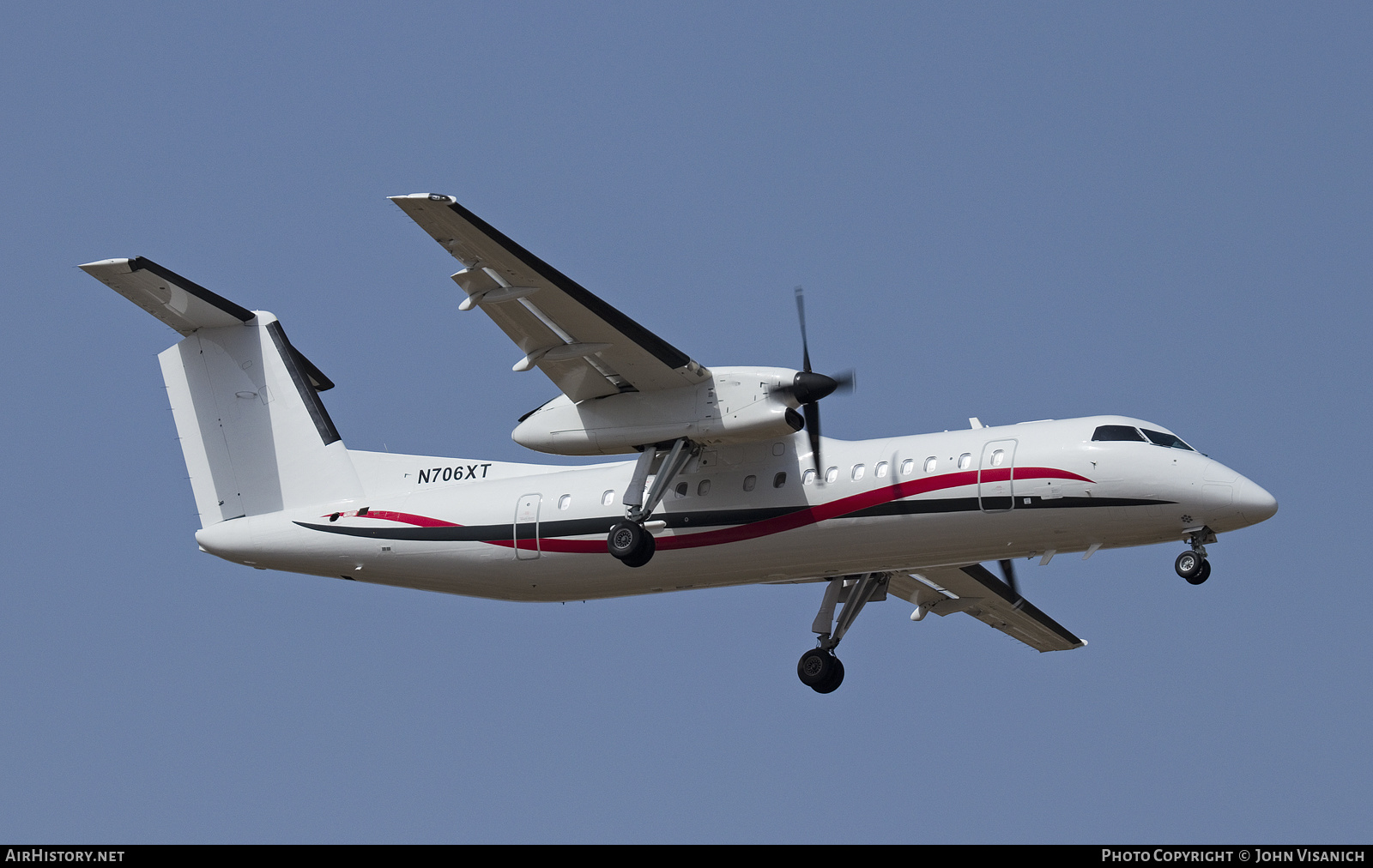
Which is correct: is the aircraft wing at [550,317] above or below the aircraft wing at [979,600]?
above

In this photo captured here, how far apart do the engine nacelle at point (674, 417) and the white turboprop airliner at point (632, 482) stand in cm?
2

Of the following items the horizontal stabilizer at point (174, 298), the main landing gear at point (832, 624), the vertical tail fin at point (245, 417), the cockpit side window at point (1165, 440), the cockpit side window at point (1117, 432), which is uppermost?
the horizontal stabilizer at point (174, 298)

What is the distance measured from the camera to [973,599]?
20.2m

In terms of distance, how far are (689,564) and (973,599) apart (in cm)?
485

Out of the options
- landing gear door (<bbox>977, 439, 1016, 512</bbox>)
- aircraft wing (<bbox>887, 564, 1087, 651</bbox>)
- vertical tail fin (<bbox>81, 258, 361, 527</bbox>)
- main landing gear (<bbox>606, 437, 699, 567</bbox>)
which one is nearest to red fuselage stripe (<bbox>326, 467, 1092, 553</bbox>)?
landing gear door (<bbox>977, 439, 1016, 512</bbox>)

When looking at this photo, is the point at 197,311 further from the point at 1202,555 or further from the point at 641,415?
the point at 1202,555

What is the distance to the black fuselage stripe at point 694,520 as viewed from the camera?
15562 millimetres

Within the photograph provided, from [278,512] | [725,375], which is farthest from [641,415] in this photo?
[278,512]

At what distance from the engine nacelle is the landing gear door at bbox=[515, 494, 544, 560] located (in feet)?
3.11

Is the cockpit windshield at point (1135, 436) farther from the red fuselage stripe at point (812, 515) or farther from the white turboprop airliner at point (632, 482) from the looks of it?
the red fuselage stripe at point (812, 515)

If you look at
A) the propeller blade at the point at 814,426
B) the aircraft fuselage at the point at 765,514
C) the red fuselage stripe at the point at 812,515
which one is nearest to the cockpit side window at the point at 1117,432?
the aircraft fuselage at the point at 765,514

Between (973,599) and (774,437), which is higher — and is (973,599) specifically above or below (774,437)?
below

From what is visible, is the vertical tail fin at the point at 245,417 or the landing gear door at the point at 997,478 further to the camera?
the vertical tail fin at the point at 245,417
